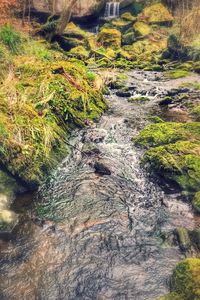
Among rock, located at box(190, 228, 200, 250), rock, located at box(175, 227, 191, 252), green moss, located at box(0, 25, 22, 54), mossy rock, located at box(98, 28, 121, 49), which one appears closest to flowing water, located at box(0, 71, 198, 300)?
rock, located at box(175, 227, 191, 252)

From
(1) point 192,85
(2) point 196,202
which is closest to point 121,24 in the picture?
(1) point 192,85

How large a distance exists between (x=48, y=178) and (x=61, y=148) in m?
1.35

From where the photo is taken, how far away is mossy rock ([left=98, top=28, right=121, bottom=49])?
30.3 m

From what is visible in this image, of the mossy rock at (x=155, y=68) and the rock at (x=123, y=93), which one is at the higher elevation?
the rock at (x=123, y=93)

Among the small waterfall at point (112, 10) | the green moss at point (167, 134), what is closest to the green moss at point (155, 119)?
the green moss at point (167, 134)

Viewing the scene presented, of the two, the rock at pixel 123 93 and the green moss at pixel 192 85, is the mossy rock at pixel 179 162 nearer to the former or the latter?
the rock at pixel 123 93

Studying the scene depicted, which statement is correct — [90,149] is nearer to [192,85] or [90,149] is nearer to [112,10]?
[192,85]

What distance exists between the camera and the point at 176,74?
21.6 metres

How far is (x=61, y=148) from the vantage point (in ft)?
29.3

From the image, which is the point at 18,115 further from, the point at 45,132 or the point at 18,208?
the point at 18,208

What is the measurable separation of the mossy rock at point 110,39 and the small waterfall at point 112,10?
21.4ft

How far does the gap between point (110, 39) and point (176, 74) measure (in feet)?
37.9

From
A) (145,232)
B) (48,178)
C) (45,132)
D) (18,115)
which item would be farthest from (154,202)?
(18,115)

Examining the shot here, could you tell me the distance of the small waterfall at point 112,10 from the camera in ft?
124
